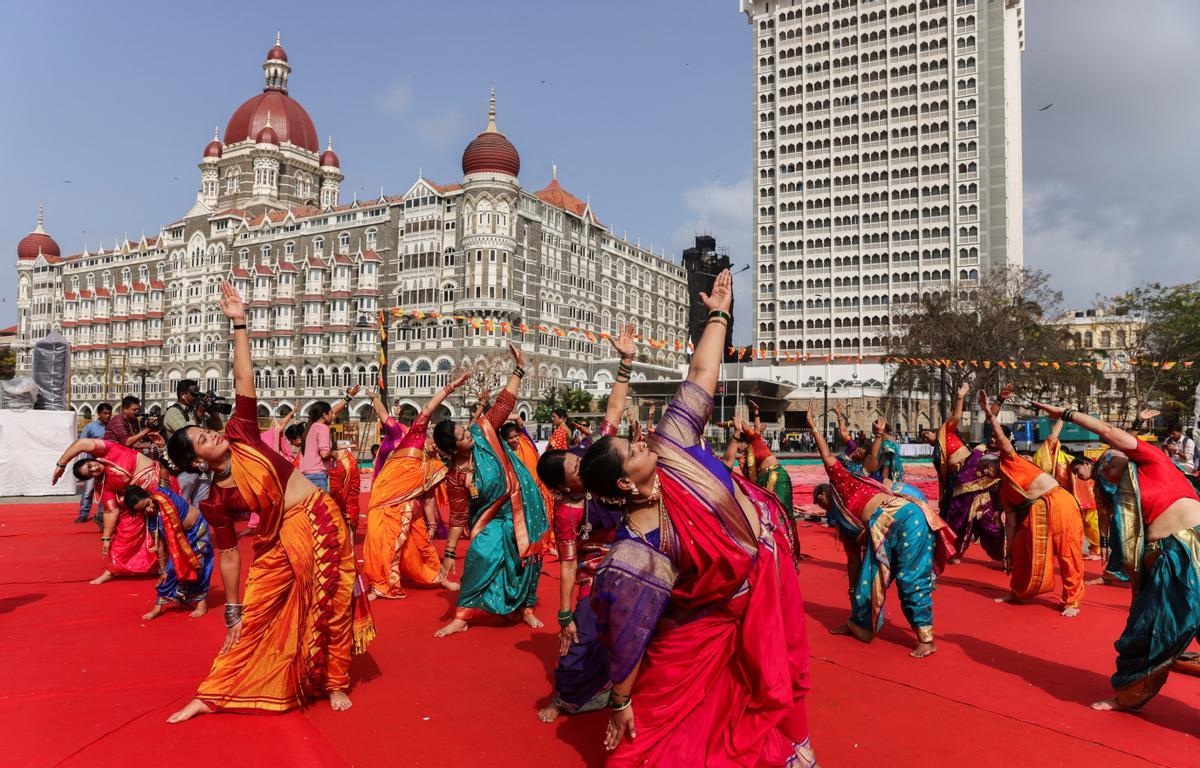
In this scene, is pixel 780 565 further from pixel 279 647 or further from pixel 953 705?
pixel 279 647

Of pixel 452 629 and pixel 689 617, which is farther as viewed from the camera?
pixel 452 629

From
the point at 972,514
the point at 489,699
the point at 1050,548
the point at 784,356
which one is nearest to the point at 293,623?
the point at 489,699

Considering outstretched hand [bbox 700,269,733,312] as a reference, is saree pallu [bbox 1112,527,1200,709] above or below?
below

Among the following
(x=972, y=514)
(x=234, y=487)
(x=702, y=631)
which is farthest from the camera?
(x=972, y=514)

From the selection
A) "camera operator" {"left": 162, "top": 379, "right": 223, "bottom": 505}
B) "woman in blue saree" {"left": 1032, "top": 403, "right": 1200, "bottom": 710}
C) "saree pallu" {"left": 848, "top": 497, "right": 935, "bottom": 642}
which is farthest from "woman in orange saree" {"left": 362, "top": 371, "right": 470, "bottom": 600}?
"woman in blue saree" {"left": 1032, "top": 403, "right": 1200, "bottom": 710}

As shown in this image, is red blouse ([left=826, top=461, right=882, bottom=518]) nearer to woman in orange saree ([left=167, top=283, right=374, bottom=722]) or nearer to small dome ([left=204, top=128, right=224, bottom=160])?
woman in orange saree ([left=167, top=283, right=374, bottom=722])

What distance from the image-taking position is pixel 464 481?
637cm

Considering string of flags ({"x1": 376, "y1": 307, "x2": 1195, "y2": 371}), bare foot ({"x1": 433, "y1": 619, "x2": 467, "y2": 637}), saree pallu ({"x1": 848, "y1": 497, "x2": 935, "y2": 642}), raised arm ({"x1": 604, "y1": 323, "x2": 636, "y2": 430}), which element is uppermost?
string of flags ({"x1": 376, "y1": 307, "x2": 1195, "y2": 371})

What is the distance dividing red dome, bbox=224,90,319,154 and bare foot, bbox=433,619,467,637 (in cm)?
6765

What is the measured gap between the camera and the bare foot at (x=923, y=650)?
518 cm

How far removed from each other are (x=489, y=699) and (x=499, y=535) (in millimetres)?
1733

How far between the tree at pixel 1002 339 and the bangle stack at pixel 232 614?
33.2 meters

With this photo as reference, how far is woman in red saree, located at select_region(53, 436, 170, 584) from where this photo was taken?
24.1ft

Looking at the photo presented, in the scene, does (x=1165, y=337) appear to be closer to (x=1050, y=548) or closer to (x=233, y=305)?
(x=1050, y=548)
